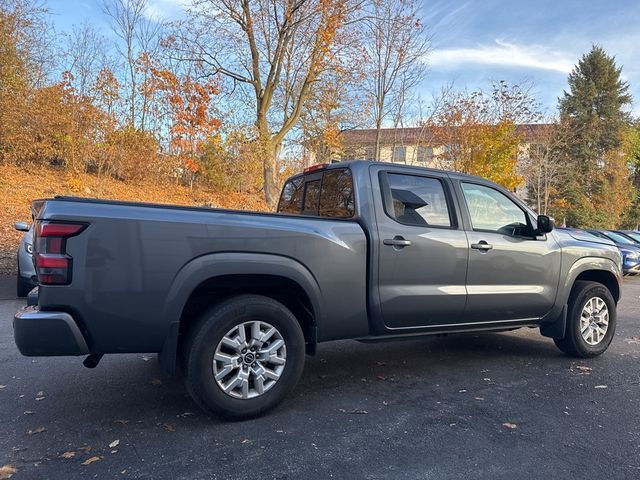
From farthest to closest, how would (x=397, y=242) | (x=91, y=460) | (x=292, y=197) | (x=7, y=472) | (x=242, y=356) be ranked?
(x=292, y=197)
(x=397, y=242)
(x=242, y=356)
(x=91, y=460)
(x=7, y=472)

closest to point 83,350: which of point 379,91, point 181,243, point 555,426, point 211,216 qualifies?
point 181,243

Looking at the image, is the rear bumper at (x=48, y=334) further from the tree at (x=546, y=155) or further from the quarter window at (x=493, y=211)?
the tree at (x=546, y=155)

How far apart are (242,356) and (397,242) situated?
153 centimetres

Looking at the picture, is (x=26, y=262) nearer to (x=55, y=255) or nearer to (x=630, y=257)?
(x=55, y=255)

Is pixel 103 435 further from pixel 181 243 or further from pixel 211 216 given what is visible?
pixel 211 216

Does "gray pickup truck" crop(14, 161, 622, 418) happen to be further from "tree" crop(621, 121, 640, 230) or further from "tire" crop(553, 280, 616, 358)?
"tree" crop(621, 121, 640, 230)

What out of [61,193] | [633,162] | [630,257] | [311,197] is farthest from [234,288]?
[633,162]

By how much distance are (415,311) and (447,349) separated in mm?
1783

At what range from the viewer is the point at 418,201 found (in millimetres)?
4324

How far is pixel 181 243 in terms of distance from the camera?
10.4 feet

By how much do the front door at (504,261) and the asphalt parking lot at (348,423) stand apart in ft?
2.12

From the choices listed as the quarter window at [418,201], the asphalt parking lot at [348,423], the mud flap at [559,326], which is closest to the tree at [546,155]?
the mud flap at [559,326]

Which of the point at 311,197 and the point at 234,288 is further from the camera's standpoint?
the point at 311,197

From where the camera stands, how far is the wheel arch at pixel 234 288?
3.17m
